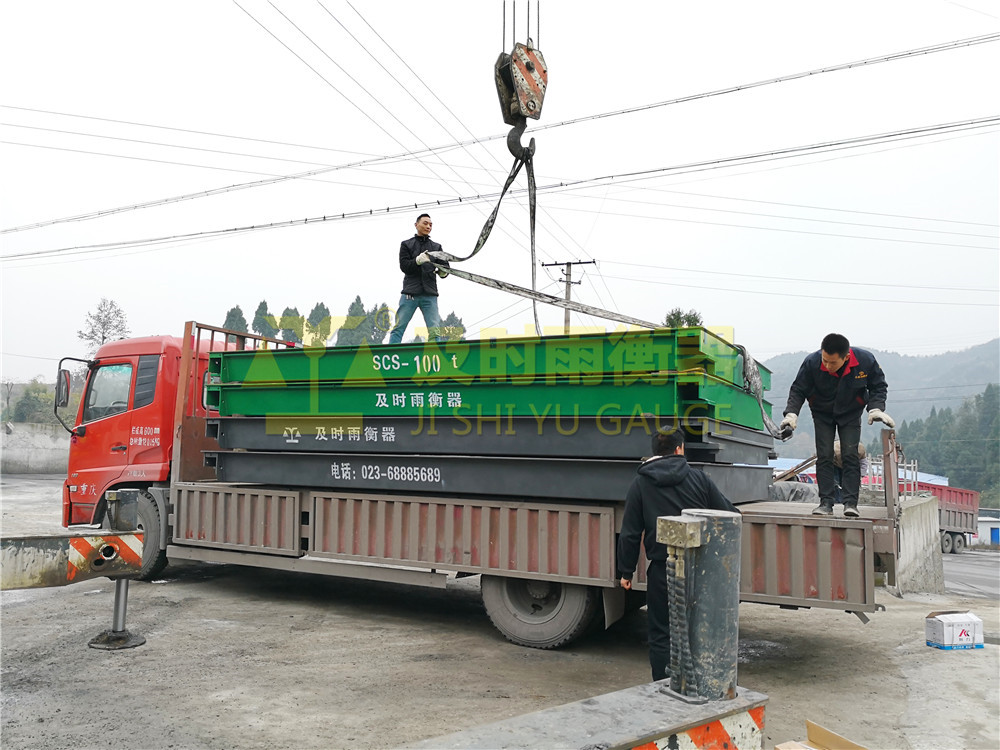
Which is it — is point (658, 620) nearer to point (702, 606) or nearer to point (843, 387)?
point (702, 606)

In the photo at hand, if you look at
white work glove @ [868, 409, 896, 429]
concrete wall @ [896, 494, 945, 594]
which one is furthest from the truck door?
concrete wall @ [896, 494, 945, 594]

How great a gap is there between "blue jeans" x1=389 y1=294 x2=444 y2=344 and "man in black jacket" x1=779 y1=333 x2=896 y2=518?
11.7 ft

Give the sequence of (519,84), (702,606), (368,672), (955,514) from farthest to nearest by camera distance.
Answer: (955,514), (519,84), (368,672), (702,606)

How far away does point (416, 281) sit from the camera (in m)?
7.25

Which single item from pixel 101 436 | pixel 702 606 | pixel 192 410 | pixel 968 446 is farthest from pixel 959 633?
pixel 968 446

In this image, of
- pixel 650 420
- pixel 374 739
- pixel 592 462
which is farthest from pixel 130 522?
pixel 650 420

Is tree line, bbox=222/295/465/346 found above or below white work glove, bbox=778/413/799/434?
above

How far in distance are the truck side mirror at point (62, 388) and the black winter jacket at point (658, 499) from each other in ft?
21.1

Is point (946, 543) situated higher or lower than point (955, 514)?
lower

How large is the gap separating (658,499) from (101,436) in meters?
7.02

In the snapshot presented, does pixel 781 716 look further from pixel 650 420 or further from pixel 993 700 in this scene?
pixel 650 420

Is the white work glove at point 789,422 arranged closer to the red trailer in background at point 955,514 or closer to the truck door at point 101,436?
the truck door at point 101,436

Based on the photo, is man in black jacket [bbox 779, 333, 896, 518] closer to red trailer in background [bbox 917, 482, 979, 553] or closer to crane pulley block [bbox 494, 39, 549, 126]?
crane pulley block [bbox 494, 39, 549, 126]

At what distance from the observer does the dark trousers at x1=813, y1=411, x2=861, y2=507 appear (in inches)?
213
